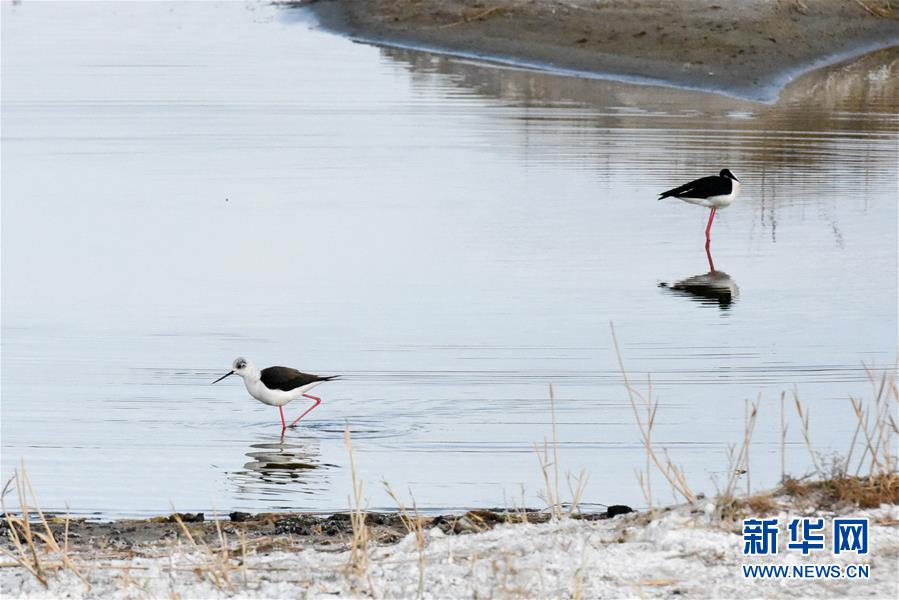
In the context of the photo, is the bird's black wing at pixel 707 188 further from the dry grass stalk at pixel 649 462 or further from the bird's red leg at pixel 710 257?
the dry grass stalk at pixel 649 462

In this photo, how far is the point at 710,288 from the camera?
12422 mm

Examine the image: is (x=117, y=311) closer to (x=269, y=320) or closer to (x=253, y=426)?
(x=269, y=320)

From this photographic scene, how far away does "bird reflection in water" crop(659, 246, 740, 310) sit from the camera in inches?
476

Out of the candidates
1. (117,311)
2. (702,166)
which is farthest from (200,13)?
(117,311)

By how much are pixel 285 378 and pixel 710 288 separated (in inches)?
171

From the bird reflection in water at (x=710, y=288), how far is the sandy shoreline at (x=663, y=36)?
36.1 ft

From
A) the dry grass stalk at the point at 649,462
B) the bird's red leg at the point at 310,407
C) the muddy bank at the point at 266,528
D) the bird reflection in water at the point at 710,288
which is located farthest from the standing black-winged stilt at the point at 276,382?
the bird reflection in water at the point at 710,288

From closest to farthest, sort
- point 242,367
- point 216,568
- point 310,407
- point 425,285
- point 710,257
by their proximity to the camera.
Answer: point 216,568 < point 242,367 < point 310,407 < point 425,285 < point 710,257

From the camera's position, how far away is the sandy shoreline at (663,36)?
24.8 metres

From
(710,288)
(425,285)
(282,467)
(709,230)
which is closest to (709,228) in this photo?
A: (709,230)

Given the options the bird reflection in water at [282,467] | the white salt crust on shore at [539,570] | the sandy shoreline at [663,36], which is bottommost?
the bird reflection in water at [282,467]

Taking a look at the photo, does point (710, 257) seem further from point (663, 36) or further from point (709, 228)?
point (663, 36)

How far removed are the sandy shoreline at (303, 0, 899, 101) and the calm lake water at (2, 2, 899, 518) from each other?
126 centimetres

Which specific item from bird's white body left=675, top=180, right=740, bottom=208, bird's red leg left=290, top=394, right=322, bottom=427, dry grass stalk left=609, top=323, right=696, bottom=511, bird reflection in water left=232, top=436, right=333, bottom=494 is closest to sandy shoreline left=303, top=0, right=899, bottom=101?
bird's white body left=675, top=180, right=740, bottom=208
